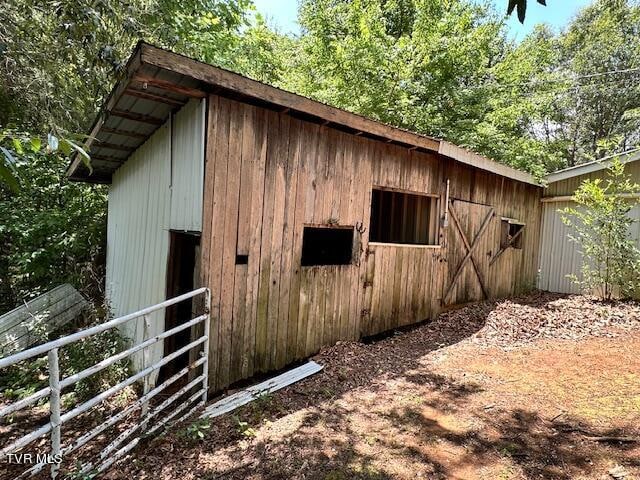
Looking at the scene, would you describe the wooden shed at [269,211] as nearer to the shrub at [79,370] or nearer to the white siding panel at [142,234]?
the white siding panel at [142,234]

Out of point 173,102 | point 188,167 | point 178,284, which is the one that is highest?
point 173,102

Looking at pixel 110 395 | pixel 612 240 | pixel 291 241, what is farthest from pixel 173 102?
pixel 612 240

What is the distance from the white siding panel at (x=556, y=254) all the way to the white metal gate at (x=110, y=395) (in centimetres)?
875

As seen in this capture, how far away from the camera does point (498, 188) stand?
314 inches

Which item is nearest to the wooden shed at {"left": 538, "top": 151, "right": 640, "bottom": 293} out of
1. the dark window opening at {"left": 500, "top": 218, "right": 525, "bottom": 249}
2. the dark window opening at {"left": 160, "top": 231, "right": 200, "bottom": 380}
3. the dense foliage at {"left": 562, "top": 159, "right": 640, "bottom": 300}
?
the dense foliage at {"left": 562, "top": 159, "right": 640, "bottom": 300}

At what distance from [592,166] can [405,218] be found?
15.4ft

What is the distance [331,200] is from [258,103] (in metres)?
1.48

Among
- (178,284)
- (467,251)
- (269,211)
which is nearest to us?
(269,211)

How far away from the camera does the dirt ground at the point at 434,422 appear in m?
2.62

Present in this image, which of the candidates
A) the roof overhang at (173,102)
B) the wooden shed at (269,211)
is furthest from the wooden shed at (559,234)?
the roof overhang at (173,102)

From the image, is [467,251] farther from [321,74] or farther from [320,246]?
[321,74]

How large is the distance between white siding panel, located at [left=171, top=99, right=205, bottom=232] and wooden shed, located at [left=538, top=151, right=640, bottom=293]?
27.0 feet

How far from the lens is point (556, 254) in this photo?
9.25 meters

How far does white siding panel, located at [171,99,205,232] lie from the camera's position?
3.73 m
